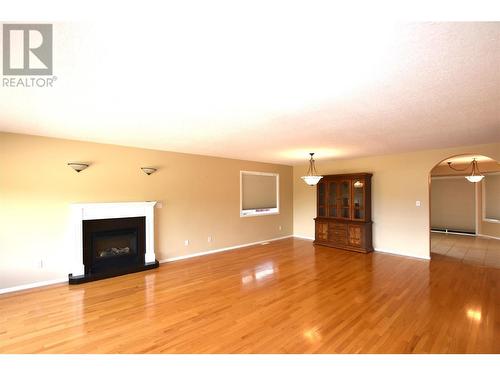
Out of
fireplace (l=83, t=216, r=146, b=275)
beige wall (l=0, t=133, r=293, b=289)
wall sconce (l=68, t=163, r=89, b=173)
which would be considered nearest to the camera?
beige wall (l=0, t=133, r=293, b=289)

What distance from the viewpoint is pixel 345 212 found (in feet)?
20.3

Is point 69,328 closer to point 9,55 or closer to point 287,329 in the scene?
point 287,329

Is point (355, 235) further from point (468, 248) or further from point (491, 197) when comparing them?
point (491, 197)

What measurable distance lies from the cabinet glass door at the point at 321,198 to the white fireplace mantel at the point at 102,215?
4376 mm

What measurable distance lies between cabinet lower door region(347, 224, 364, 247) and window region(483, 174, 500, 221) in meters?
5.41

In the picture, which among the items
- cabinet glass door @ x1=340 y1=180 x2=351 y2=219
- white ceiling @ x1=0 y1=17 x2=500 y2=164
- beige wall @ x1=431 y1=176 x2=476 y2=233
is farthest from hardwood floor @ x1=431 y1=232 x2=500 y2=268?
white ceiling @ x1=0 y1=17 x2=500 y2=164

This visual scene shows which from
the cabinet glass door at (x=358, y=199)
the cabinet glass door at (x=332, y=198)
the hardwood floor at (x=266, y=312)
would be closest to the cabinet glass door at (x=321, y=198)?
the cabinet glass door at (x=332, y=198)

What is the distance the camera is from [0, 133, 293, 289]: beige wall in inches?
139

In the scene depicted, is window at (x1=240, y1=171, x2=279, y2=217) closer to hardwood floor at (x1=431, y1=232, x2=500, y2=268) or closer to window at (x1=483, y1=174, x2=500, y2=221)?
hardwood floor at (x1=431, y1=232, x2=500, y2=268)

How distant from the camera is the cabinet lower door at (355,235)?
5762mm

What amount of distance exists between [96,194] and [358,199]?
5.80m
